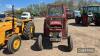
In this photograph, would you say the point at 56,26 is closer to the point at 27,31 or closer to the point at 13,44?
the point at 27,31

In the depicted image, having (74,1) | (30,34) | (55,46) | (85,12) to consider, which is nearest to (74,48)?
(55,46)

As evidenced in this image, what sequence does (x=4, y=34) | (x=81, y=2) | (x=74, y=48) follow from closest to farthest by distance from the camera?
(x=4, y=34) → (x=74, y=48) → (x=81, y=2)

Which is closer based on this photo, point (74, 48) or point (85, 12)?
point (74, 48)

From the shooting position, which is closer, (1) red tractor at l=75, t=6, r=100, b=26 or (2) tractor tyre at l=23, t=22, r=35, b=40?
(2) tractor tyre at l=23, t=22, r=35, b=40

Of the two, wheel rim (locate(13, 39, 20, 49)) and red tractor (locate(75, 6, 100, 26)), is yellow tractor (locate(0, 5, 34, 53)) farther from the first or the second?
red tractor (locate(75, 6, 100, 26))

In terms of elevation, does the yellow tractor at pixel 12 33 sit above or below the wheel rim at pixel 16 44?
above

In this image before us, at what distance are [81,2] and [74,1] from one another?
5.95m

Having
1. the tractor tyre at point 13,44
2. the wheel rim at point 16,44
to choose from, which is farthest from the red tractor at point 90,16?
the tractor tyre at point 13,44

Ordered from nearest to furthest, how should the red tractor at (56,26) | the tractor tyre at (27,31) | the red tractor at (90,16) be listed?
1. the red tractor at (56,26)
2. the tractor tyre at (27,31)
3. the red tractor at (90,16)

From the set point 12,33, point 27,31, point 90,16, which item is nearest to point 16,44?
point 12,33

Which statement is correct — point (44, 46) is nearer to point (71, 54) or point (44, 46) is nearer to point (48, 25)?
point (48, 25)

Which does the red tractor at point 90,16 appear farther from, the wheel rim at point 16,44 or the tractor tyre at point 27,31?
the wheel rim at point 16,44

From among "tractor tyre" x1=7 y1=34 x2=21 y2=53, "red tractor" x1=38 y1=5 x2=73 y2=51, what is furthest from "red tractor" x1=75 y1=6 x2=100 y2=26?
"tractor tyre" x1=7 y1=34 x2=21 y2=53

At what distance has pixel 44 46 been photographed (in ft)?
40.1
